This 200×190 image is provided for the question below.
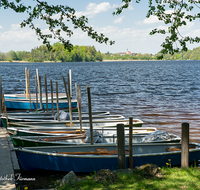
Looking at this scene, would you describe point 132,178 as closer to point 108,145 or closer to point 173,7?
point 108,145

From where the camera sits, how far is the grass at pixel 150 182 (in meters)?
6.06

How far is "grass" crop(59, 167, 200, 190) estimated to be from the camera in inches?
239

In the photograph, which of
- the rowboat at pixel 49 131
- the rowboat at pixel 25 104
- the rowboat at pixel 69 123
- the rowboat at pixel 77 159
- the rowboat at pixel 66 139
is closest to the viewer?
the rowboat at pixel 77 159

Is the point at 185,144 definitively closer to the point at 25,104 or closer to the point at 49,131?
the point at 49,131

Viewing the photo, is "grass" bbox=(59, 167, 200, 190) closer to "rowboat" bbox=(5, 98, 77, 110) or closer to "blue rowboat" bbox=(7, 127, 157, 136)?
"blue rowboat" bbox=(7, 127, 157, 136)

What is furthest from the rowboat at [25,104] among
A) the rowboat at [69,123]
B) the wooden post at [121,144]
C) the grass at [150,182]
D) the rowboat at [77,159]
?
the grass at [150,182]

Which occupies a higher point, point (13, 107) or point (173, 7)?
point (173, 7)

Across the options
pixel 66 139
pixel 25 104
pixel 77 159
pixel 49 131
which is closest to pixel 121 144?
pixel 77 159

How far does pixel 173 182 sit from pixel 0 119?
11.3 meters

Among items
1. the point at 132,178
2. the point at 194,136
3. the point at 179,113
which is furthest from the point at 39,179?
the point at 179,113

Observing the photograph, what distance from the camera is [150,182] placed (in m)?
6.29

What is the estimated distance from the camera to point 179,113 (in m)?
20.5

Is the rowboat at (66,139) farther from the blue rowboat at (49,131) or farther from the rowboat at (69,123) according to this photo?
the rowboat at (69,123)

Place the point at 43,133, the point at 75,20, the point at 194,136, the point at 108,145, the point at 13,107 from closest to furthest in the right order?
the point at 75,20 → the point at 108,145 → the point at 43,133 → the point at 194,136 → the point at 13,107
